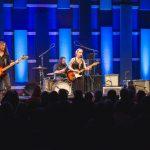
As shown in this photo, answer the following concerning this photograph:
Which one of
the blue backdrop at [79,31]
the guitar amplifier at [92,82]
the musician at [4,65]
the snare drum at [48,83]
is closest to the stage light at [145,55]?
the blue backdrop at [79,31]

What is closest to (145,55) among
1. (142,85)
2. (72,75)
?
(142,85)

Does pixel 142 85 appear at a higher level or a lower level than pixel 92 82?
lower

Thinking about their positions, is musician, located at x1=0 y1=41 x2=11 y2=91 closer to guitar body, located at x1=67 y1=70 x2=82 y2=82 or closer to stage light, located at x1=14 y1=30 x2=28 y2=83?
guitar body, located at x1=67 y1=70 x2=82 y2=82

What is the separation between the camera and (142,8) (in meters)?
15.9

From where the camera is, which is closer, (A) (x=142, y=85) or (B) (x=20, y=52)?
(A) (x=142, y=85)

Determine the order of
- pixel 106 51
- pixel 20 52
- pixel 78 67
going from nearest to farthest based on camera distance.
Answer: pixel 78 67 → pixel 20 52 → pixel 106 51

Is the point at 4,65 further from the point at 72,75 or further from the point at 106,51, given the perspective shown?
the point at 106,51

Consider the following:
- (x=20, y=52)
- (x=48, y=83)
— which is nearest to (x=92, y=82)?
(x=48, y=83)

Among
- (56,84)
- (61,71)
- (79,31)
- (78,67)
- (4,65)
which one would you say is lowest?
(56,84)

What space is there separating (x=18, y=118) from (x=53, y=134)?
43cm

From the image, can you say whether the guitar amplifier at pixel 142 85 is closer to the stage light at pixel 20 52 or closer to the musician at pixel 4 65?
the stage light at pixel 20 52

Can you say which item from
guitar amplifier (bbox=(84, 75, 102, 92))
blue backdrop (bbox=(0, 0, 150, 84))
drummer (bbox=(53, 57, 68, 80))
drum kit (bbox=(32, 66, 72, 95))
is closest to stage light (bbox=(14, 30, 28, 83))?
blue backdrop (bbox=(0, 0, 150, 84))

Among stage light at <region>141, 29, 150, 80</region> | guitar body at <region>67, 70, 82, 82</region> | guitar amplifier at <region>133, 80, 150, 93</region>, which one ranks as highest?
stage light at <region>141, 29, 150, 80</region>

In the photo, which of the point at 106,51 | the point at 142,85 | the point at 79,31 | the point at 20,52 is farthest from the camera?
the point at 106,51
